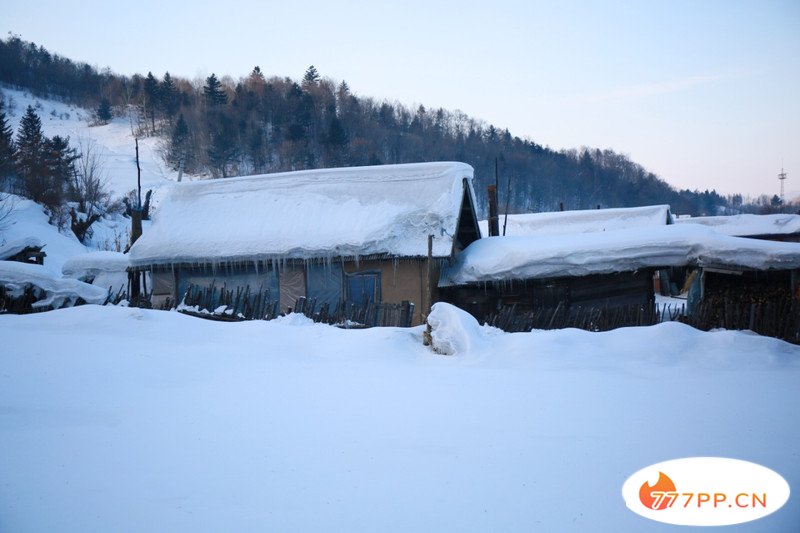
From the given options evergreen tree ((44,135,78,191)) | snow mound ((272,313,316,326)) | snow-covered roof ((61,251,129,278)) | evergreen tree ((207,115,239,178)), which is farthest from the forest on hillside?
snow mound ((272,313,316,326))

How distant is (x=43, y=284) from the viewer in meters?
10.4

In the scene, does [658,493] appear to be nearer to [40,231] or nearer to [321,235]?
[321,235]

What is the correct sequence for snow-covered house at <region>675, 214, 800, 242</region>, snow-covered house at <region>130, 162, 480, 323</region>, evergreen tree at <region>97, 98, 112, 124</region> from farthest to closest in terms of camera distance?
evergreen tree at <region>97, 98, 112, 124</region> → snow-covered house at <region>675, 214, 800, 242</region> → snow-covered house at <region>130, 162, 480, 323</region>

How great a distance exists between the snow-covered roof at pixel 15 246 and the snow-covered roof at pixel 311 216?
5.69 metres

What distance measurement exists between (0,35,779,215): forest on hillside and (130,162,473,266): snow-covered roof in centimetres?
4023

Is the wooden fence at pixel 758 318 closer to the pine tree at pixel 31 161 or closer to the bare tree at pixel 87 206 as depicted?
the bare tree at pixel 87 206

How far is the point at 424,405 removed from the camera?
5.15 metres

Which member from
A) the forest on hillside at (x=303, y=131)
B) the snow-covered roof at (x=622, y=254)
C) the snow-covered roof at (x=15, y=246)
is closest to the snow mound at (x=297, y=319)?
the snow-covered roof at (x=622, y=254)

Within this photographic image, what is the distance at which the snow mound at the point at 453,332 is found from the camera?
22.9 ft

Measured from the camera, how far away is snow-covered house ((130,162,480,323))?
13.7 m

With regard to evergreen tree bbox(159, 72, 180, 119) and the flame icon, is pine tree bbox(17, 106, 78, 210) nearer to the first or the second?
the flame icon

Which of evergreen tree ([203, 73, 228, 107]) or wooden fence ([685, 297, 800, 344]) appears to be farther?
evergreen tree ([203, 73, 228, 107])

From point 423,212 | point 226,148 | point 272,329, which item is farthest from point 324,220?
point 226,148

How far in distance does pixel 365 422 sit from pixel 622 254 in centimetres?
962
